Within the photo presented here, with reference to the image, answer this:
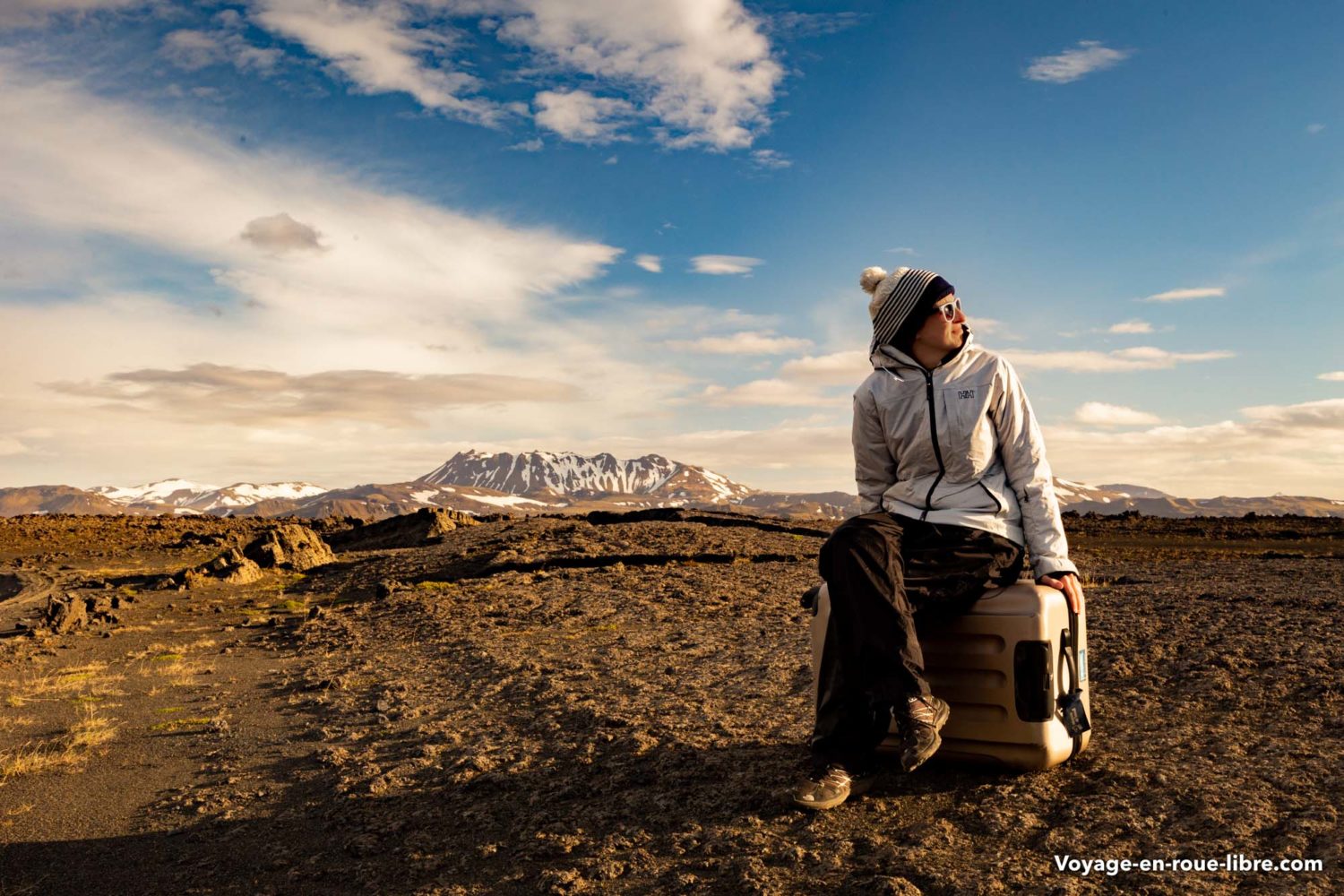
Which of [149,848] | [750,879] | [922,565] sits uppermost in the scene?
[922,565]

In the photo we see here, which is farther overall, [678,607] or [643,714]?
[678,607]

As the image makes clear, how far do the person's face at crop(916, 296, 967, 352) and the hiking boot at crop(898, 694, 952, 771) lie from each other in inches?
59.9

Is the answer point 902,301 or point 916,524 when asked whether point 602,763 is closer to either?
point 916,524

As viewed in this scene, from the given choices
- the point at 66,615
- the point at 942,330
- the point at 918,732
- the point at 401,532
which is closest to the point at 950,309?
the point at 942,330

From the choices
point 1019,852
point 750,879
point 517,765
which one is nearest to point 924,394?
point 1019,852

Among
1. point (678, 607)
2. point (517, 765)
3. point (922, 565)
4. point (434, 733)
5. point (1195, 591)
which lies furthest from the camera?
point (678, 607)

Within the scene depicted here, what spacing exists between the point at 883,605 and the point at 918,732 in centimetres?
49

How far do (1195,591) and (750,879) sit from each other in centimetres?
825

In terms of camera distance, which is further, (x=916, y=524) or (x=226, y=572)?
(x=226, y=572)

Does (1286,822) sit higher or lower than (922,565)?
lower

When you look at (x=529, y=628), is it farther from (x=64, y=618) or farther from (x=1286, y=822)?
(x=1286, y=822)

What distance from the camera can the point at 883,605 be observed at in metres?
3.44

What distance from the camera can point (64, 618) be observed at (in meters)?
11.5

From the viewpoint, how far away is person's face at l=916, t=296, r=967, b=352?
3877 mm
